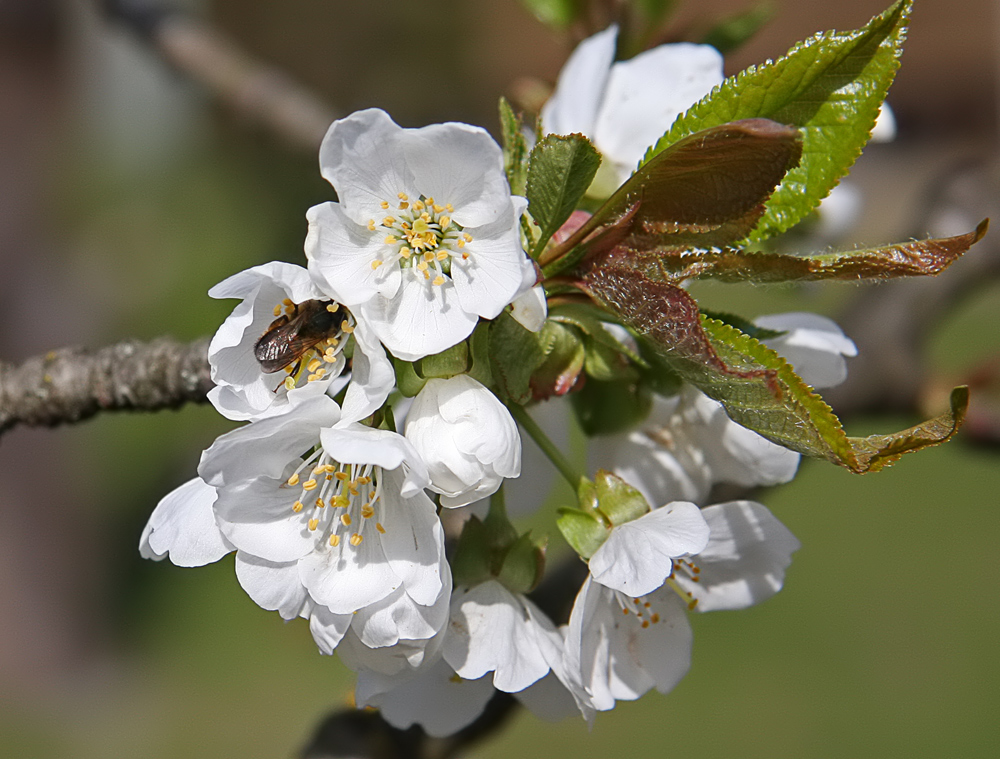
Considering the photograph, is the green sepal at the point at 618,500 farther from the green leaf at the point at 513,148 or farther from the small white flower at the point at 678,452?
the green leaf at the point at 513,148

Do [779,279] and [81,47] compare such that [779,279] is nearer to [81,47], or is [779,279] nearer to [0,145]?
[0,145]

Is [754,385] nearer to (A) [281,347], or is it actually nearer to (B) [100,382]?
(A) [281,347]

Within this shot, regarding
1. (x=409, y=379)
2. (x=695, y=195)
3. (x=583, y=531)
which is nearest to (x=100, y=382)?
(x=409, y=379)

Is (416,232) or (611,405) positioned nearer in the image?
(416,232)

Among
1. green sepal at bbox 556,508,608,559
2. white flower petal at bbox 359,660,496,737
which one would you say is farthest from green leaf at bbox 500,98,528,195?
white flower petal at bbox 359,660,496,737

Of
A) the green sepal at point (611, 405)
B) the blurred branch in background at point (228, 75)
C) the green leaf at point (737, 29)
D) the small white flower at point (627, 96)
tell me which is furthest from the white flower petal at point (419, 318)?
the blurred branch in background at point (228, 75)
